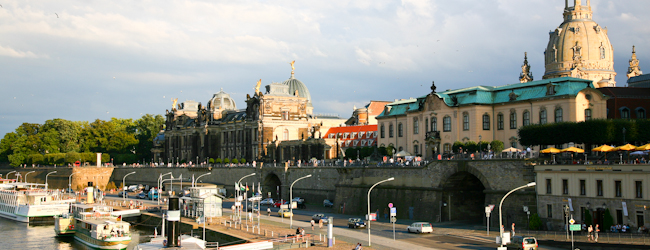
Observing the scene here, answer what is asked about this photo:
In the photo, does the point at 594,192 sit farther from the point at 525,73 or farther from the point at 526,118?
the point at 525,73

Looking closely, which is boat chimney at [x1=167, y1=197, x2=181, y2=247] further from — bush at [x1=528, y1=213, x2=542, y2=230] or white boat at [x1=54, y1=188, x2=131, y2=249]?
bush at [x1=528, y1=213, x2=542, y2=230]

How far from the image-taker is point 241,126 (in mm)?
131000

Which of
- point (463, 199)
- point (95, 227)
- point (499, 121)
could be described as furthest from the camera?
point (499, 121)

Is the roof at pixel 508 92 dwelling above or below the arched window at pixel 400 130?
above

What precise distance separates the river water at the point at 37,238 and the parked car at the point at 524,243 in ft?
127

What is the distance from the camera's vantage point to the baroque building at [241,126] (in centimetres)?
12344

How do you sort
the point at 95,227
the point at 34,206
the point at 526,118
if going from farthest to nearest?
the point at 34,206 → the point at 526,118 → the point at 95,227

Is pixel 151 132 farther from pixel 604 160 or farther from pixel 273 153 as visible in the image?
pixel 604 160

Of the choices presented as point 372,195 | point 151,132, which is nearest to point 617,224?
point 372,195

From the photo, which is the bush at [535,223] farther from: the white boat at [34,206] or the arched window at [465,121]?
the white boat at [34,206]

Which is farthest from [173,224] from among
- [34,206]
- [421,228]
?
[34,206]

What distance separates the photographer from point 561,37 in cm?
10656

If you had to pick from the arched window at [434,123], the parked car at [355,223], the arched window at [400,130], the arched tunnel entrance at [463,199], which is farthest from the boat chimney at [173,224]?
the arched window at [400,130]

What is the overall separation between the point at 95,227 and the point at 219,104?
8608 centimetres
